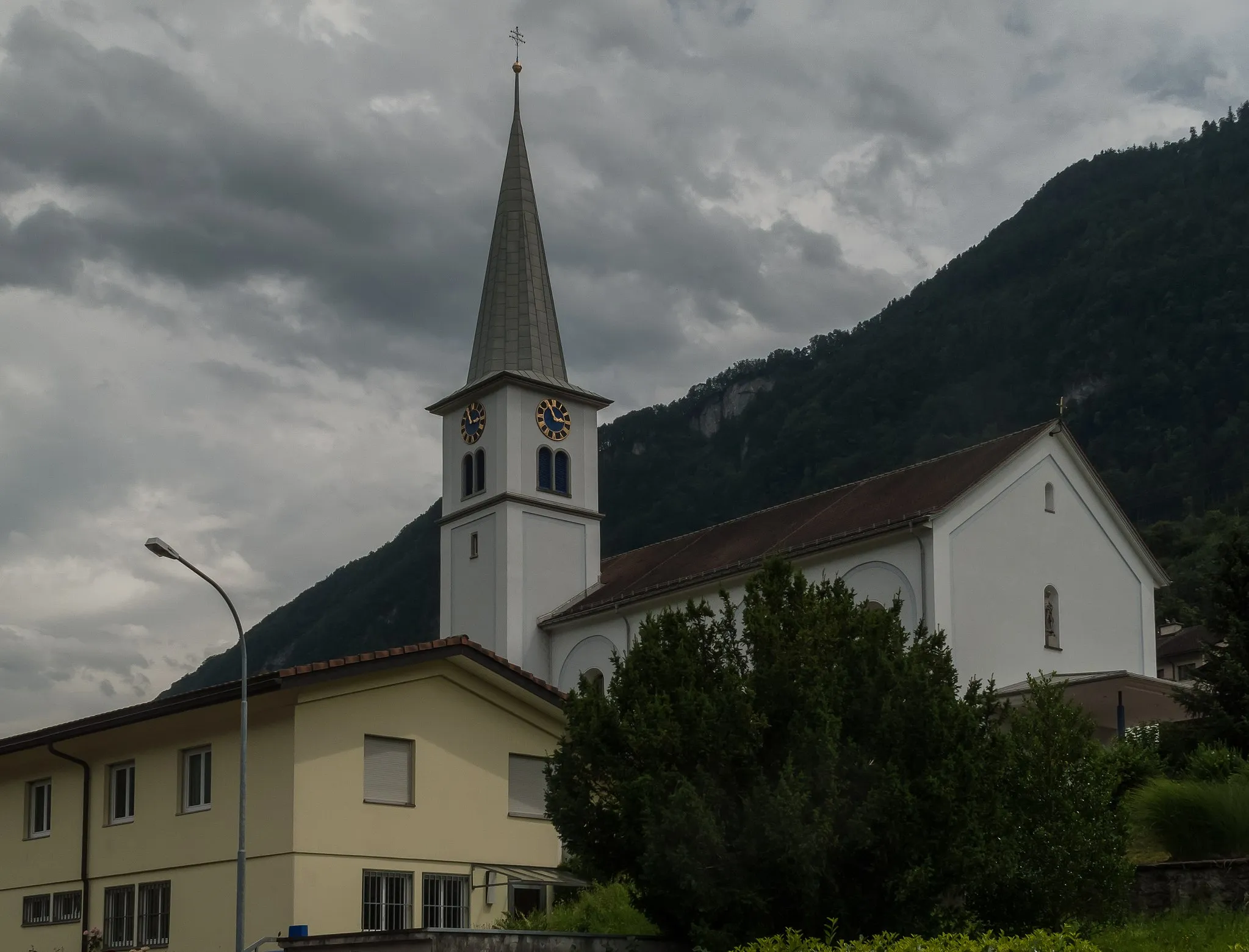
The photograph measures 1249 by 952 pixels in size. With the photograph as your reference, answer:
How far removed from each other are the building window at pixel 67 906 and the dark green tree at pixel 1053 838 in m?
15.9

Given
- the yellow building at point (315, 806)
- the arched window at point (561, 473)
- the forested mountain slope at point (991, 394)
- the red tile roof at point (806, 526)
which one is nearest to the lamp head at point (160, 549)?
the yellow building at point (315, 806)

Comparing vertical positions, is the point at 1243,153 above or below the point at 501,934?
above

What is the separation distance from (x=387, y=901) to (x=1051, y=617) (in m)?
22.8

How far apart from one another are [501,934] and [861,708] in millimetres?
4493

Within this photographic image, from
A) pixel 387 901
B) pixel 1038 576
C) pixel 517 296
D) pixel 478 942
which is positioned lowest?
pixel 387 901

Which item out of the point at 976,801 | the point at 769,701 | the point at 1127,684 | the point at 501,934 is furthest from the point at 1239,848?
the point at 1127,684

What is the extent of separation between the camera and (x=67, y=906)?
27.2 meters

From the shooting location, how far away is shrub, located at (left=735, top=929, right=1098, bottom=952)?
44.0 feet

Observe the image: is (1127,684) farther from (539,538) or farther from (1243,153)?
(1243,153)

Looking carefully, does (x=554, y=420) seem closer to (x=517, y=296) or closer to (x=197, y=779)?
(x=517, y=296)

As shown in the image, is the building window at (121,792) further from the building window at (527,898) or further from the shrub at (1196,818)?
the shrub at (1196,818)

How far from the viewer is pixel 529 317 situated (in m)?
55.8

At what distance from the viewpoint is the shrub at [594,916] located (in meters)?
21.2

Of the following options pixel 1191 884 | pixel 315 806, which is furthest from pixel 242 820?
pixel 1191 884
